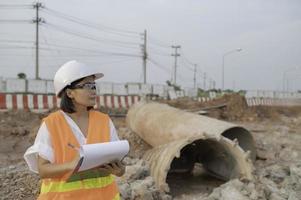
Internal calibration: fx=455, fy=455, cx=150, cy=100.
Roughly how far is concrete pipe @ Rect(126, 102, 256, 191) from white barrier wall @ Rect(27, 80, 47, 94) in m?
12.1

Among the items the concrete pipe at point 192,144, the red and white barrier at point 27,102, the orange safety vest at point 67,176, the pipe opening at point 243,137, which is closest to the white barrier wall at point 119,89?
the red and white barrier at point 27,102

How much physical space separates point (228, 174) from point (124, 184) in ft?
8.88

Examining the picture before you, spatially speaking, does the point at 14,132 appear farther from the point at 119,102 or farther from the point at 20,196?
the point at 119,102

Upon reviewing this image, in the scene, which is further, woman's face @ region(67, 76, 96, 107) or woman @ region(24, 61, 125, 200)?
woman's face @ region(67, 76, 96, 107)

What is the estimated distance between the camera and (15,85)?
20.9m

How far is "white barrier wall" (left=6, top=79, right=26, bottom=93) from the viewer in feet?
67.8

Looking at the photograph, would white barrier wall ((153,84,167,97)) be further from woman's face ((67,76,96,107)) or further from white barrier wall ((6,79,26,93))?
woman's face ((67,76,96,107))

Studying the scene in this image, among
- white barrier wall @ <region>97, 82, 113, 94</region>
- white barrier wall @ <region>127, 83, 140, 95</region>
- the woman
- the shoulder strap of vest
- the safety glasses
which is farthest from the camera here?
white barrier wall @ <region>127, 83, 140, 95</region>

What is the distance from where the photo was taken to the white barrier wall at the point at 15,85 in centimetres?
2067

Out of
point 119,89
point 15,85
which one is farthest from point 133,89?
point 15,85

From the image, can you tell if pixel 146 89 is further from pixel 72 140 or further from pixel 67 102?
pixel 72 140

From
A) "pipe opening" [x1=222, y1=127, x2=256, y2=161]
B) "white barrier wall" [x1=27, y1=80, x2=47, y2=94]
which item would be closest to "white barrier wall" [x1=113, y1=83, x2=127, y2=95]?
"white barrier wall" [x1=27, y1=80, x2=47, y2=94]

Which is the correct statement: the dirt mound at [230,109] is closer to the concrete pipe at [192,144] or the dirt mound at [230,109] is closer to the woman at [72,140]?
the concrete pipe at [192,144]

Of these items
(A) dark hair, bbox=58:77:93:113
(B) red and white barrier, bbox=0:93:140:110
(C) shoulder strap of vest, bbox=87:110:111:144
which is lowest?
(B) red and white barrier, bbox=0:93:140:110
